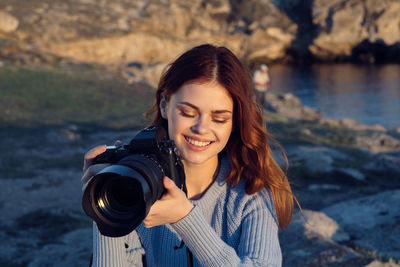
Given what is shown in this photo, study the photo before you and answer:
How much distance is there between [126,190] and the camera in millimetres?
1829

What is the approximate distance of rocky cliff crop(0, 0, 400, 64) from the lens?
28.9 metres

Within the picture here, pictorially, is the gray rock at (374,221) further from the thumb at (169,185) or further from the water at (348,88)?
the water at (348,88)

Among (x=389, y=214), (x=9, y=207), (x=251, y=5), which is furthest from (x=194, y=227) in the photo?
(x=251, y=5)

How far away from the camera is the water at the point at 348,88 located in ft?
76.5

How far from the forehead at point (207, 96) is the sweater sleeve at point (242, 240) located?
53 cm

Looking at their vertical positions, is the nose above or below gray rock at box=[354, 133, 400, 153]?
above

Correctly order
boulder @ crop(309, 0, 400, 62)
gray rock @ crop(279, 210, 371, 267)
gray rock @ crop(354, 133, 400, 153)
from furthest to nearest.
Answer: boulder @ crop(309, 0, 400, 62) < gray rock @ crop(354, 133, 400, 153) < gray rock @ crop(279, 210, 371, 267)

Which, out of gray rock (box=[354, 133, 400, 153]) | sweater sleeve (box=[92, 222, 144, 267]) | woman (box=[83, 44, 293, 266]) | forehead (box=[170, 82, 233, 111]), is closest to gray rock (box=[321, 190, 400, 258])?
woman (box=[83, 44, 293, 266])

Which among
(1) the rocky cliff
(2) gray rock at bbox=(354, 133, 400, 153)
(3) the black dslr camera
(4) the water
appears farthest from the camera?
(1) the rocky cliff

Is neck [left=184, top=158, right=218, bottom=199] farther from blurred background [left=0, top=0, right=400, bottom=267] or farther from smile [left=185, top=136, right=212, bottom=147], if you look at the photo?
blurred background [left=0, top=0, right=400, bottom=267]

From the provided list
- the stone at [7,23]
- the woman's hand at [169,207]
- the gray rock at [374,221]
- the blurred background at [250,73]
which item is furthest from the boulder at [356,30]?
the woman's hand at [169,207]

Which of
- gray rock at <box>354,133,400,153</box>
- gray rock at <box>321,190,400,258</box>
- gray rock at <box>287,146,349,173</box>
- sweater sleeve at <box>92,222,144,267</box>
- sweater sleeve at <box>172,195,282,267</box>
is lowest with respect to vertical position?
gray rock at <box>354,133,400,153</box>

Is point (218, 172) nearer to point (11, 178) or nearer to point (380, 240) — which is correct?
point (380, 240)

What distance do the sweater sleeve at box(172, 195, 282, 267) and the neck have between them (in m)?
0.33
